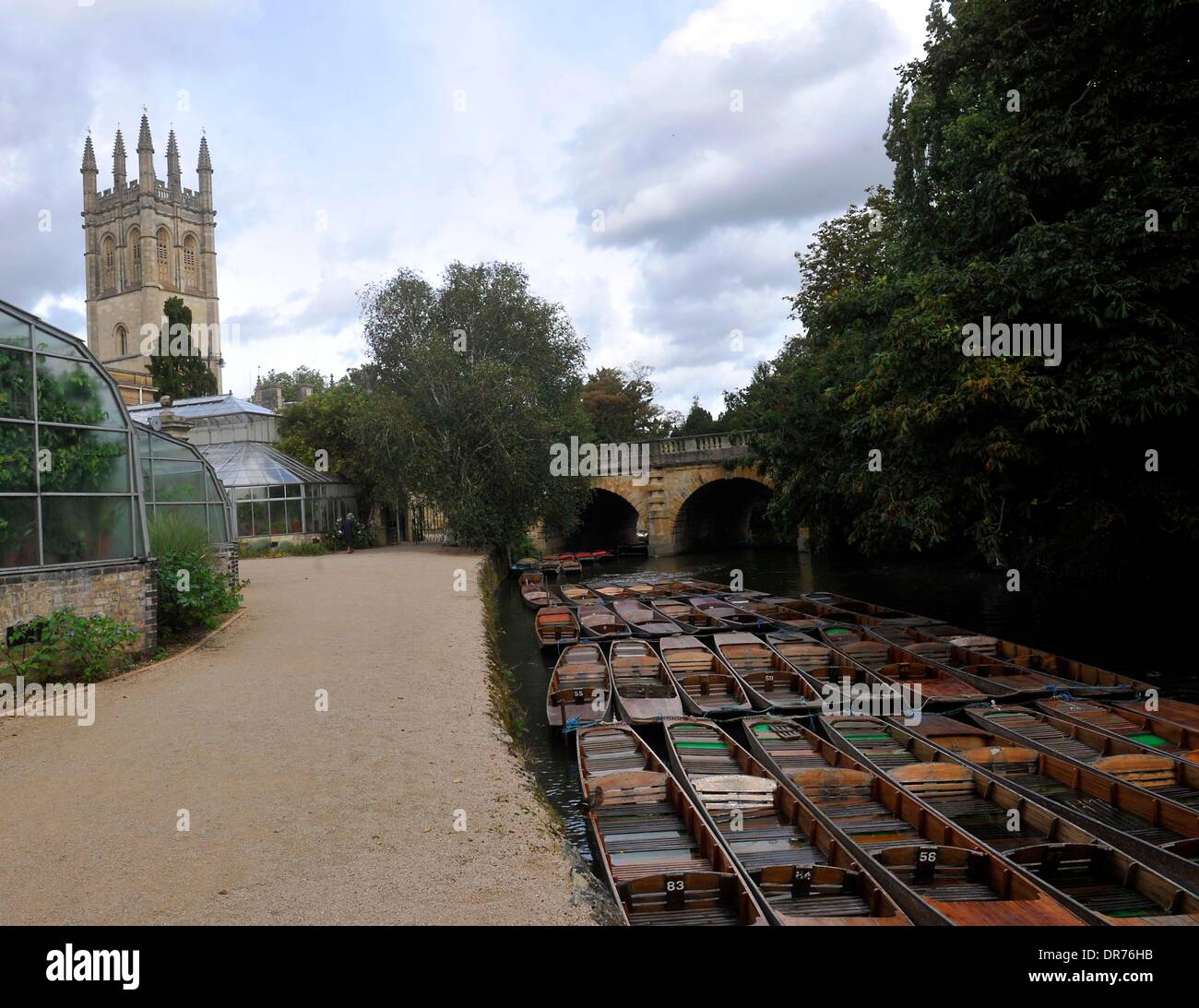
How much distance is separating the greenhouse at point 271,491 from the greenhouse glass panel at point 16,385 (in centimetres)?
2140

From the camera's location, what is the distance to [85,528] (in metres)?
12.6

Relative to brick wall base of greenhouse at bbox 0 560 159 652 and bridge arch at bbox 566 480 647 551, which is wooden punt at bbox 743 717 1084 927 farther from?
bridge arch at bbox 566 480 647 551

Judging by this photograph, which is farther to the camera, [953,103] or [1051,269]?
[953,103]

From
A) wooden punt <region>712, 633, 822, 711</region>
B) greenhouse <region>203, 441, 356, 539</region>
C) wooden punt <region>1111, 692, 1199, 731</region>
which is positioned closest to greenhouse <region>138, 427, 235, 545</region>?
wooden punt <region>712, 633, 822, 711</region>

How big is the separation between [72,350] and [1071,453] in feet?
50.7

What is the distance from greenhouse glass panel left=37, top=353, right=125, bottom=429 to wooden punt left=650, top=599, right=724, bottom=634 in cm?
1177

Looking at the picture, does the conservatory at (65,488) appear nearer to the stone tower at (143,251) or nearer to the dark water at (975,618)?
the dark water at (975,618)

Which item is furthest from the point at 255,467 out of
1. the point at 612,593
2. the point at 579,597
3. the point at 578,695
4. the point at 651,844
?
the point at 651,844

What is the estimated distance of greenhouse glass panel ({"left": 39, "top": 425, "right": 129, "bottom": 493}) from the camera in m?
12.3

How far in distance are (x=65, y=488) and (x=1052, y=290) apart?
14353 millimetres

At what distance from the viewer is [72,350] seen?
1320cm

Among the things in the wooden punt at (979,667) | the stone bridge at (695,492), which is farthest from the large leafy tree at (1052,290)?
the stone bridge at (695,492)
